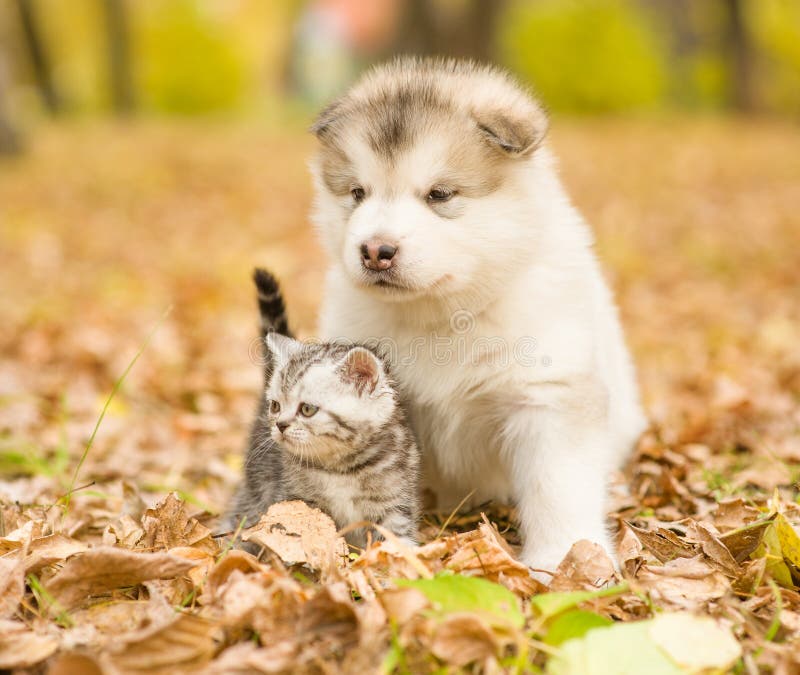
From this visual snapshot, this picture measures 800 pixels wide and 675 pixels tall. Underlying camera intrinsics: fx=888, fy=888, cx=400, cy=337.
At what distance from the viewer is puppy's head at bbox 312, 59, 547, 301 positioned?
2914 mm

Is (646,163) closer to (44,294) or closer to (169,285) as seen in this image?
(169,285)

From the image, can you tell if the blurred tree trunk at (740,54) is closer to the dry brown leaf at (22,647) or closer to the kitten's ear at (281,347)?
the kitten's ear at (281,347)

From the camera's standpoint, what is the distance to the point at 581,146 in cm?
1541

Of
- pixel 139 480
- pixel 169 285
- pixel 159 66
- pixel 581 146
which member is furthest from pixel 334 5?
pixel 139 480

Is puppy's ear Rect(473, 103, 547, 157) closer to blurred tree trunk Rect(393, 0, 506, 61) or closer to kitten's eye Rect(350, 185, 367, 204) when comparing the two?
kitten's eye Rect(350, 185, 367, 204)

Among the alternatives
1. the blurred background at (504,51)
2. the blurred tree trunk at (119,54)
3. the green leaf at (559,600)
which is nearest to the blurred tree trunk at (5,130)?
the blurred background at (504,51)

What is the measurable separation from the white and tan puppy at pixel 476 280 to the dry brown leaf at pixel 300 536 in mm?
666

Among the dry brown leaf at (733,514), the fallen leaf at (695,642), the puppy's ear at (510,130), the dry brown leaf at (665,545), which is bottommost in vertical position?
the dry brown leaf at (665,545)

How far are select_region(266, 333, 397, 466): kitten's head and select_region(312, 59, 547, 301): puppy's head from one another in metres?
0.28

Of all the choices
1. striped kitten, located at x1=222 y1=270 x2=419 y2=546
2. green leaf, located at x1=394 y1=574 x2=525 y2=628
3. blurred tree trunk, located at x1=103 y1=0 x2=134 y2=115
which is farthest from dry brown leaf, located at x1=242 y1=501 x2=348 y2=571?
blurred tree trunk, located at x1=103 y1=0 x2=134 y2=115

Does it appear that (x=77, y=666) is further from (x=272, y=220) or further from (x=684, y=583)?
(x=272, y=220)

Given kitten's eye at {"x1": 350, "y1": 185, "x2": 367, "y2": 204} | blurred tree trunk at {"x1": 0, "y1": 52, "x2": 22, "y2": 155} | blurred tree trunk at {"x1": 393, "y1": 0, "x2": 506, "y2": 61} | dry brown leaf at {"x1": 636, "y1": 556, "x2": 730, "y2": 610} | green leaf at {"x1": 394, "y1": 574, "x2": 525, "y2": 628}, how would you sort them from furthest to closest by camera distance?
blurred tree trunk at {"x1": 393, "y1": 0, "x2": 506, "y2": 61} → blurred tree trunk at {"x1": 0, "y1": 52, "x2": 22, "y2": 155} → kitten's eye at {"x1": 350, "y1": 185, "x2": 367, "y2": 204} → dry brown leaf at {"x1": 636, "y1": 556, "x2": 730, "y2": 610} → green leaf at {"x1": 394, "y1": 574, "x2": 525, "y2": 628}

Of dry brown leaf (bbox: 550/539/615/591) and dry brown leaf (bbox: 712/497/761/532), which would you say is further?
dry brown leaf (bbox: 712/497/761/532)

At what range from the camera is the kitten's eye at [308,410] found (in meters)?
2.88
